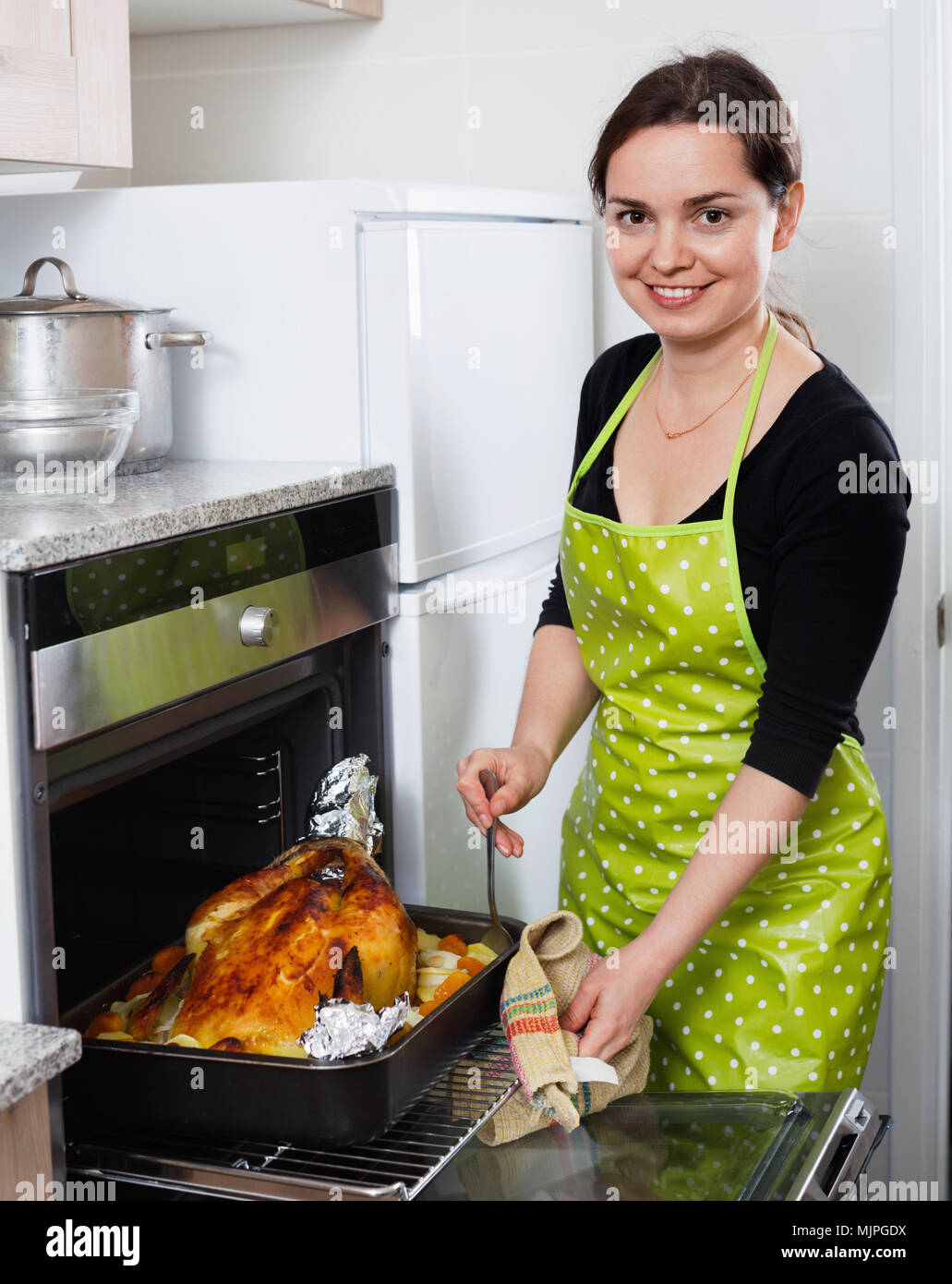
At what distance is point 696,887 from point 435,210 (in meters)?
0.73

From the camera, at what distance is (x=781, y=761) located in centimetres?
114

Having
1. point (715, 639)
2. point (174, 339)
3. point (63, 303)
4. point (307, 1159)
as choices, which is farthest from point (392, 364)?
point (307, 1159)

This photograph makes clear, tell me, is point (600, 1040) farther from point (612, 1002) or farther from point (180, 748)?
point (180, 748)

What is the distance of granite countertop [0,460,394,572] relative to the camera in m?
0.98

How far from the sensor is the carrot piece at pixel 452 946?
48.3 inches

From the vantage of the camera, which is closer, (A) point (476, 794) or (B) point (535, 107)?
(A) point (476, 794)

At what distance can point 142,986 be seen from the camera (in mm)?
1159

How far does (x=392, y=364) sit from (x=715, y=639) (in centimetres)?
43

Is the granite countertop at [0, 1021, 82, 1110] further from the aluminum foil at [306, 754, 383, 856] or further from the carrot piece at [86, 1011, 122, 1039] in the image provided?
the aluminum foil at [306, 754, 383, 856]

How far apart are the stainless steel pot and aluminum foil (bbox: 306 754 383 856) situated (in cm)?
36

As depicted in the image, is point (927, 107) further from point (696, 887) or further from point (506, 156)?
point (696, 887)

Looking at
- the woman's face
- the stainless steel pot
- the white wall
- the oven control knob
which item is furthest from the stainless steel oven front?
the white wall

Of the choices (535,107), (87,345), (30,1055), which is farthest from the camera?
(535,107)

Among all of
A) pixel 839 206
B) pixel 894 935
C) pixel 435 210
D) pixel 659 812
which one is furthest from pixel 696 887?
pixel 839 206
